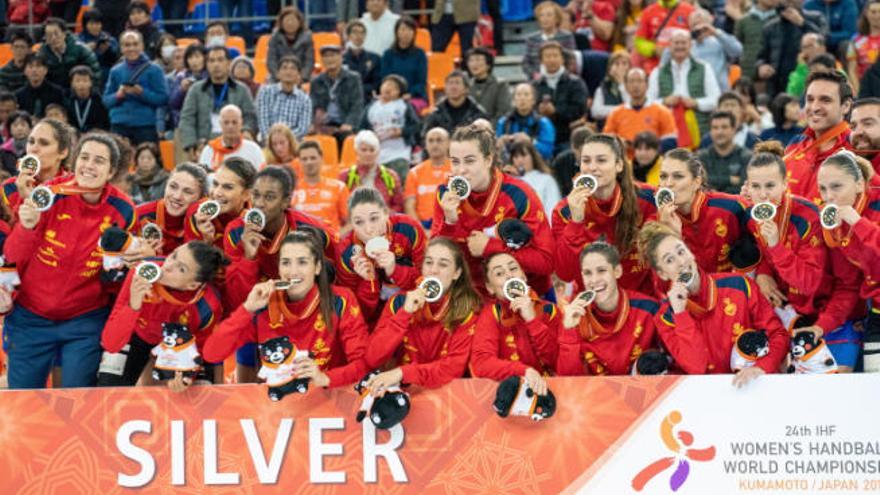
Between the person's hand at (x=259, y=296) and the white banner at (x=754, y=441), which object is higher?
the person's hand at (x=259, y=296)

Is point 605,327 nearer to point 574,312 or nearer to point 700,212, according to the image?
point 574,312

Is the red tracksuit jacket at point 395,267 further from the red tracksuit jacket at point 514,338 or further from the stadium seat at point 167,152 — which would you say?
the stadium seat at point 167,152

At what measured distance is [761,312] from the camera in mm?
6656

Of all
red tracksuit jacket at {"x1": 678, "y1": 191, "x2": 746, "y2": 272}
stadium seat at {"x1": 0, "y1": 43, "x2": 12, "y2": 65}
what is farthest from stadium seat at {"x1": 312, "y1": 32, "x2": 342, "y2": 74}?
red tracksuit jacket at {"x1": 678, "y1": 191, "x2": 746, "y2": 272}

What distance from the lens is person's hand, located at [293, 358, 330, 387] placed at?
6387 mm

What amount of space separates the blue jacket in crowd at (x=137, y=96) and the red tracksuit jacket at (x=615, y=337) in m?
7.88

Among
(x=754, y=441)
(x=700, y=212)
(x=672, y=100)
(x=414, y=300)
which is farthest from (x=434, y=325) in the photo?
(x=672, y=100)

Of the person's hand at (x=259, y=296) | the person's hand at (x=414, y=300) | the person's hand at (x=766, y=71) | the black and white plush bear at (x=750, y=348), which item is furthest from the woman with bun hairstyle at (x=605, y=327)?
the person's hand at (x=766, y=71)

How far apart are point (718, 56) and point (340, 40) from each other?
13.6ft

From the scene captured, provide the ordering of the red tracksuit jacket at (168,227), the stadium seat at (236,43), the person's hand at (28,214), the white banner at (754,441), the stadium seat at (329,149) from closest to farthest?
the white banner at (754,441), the person's hand at (28,214), the red tracksuit jacket at (168,227), the stadium seat at (329,149), the stadium seat at (236,43)

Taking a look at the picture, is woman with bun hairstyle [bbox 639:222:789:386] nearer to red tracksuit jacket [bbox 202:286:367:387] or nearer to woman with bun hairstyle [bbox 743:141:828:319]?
woman with bun hairstyle [bbox 743:141:828:319]

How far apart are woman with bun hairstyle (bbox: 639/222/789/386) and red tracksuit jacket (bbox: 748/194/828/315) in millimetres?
197

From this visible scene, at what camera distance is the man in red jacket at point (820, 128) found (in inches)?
293

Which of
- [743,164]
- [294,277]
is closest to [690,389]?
[294,277]
